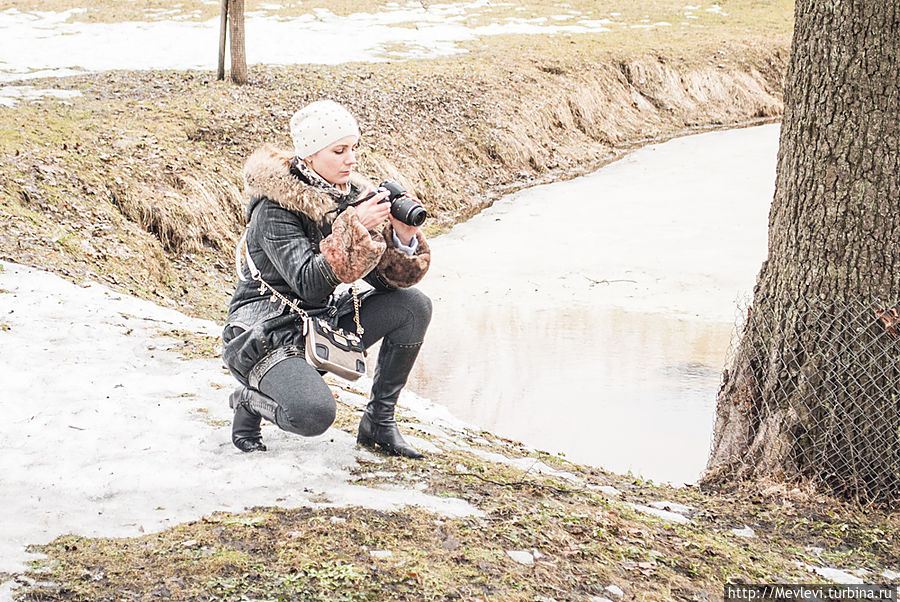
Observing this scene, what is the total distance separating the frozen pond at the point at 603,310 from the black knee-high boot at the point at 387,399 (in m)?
2.09

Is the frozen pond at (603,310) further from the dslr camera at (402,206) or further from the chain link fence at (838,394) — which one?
the dslr camera at (402,206)

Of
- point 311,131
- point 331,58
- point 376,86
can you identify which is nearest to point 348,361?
point 311,131

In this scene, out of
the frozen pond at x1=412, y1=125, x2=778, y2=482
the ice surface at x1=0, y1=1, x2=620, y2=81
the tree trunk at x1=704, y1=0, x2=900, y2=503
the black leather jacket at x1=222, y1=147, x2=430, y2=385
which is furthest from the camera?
the ice surface at x1=0, y1=1, x2=620, y2=81

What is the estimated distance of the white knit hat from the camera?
361 cm

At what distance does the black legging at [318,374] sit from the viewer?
355cm

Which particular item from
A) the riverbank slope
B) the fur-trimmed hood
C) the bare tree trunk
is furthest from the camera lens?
the bare tree trunk

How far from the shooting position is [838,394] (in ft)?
14.5

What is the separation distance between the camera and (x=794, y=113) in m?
4.53

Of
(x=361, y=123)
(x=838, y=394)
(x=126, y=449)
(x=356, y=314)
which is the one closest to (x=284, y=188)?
(x=356, y=314)

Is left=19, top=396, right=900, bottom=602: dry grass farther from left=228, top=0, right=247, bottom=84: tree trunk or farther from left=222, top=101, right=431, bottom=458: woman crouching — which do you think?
left=228, top=0, right=247, bottom=84: tree trunk

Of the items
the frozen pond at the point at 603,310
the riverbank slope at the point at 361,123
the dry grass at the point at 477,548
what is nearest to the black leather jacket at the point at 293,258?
the dry grass at the point at 477,548

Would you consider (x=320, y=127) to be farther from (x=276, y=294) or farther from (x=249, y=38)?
(x=249, y=38)

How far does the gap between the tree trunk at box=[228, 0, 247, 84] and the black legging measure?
390 inches

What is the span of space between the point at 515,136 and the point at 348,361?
11.6m
